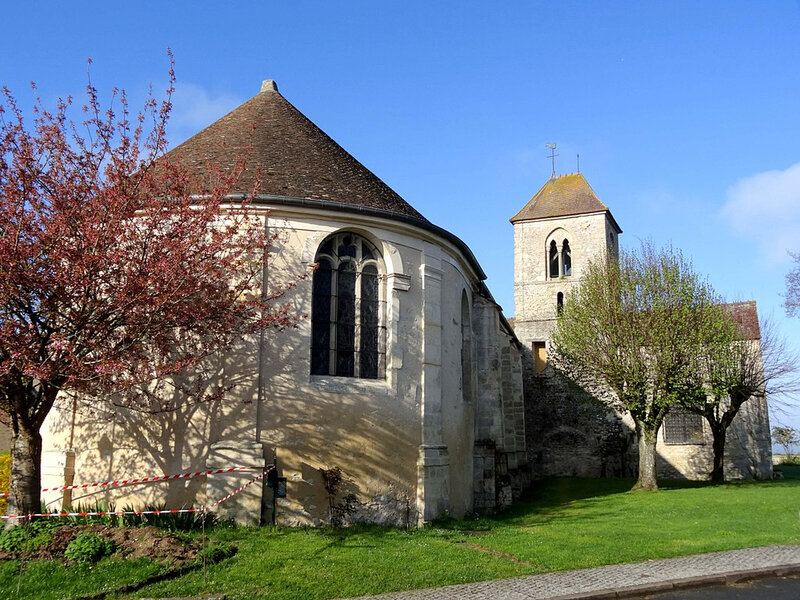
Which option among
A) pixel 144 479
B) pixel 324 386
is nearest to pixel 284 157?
pixel 324 386

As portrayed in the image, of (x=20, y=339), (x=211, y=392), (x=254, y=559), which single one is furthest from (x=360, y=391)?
(x=20, y=339)

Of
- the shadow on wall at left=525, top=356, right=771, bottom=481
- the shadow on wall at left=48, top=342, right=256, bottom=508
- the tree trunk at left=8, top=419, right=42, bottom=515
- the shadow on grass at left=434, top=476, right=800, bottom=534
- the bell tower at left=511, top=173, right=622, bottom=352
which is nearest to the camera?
the tree trunk at left=8, top=419, right=42, bottom=515

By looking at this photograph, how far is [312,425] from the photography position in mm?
12445

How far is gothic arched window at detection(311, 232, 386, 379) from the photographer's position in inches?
520

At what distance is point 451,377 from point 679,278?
12096 millimetres

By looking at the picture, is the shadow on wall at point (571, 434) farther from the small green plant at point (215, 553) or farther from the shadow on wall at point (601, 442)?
the small green plant at point (215, 553)

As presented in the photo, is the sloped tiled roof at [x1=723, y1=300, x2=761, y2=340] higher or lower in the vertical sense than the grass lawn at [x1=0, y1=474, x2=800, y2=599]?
higher

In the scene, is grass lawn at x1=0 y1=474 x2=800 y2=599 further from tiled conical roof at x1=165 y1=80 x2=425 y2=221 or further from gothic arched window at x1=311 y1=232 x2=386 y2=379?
tiled conical roof at x1=165 y1=80 x2=425 y2=221

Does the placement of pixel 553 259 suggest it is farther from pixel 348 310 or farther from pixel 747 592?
pixel 747 592

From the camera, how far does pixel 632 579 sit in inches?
348

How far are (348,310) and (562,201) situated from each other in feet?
88.2

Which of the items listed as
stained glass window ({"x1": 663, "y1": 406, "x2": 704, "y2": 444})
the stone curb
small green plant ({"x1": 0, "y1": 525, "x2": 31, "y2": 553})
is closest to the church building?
small green plant ({"x1": 0, "y1": 525, "x2": 31, "y2": 553})

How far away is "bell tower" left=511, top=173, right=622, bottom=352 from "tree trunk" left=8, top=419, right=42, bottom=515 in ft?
90.0

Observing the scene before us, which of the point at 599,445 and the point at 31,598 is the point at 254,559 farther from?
the point at 599,445
